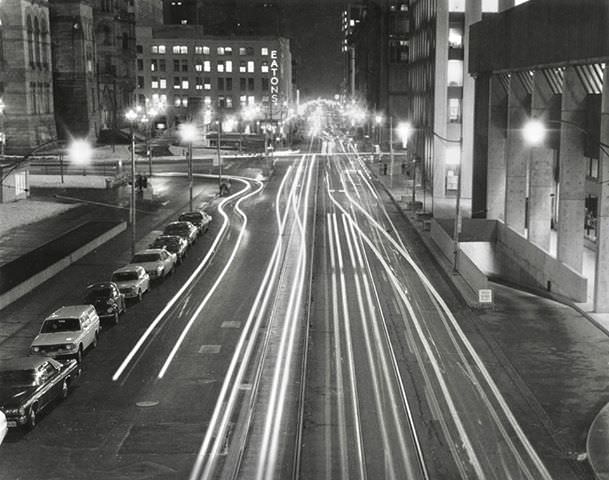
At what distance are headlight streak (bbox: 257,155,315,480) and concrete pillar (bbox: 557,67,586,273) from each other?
10.8 metres

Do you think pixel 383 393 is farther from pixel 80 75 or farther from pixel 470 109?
pixel 80 75

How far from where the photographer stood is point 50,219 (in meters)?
54.8

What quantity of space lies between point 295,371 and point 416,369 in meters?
3.33

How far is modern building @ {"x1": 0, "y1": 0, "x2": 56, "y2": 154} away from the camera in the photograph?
94.9 meters

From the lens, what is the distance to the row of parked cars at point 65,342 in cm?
Answer: 2033

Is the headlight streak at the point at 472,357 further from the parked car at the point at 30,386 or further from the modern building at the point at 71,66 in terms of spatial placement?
the modern building at the point at 71,66

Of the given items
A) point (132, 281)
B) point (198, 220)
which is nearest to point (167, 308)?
point (132, 281)

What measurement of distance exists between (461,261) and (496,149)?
49.0 feet

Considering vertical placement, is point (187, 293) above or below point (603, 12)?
below

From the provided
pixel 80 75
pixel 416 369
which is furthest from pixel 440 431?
pixel 80 75

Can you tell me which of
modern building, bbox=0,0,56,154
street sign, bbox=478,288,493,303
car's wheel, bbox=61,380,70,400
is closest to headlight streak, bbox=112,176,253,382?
car's wheel, bbox=61,380,70,400

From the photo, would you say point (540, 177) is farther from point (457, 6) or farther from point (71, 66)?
point (71, 66)

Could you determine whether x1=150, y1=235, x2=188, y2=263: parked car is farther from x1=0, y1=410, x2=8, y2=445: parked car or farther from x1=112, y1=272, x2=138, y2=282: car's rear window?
x1=0, y1=410, x2=8, y2=445: parked car

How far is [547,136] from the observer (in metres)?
41.7
